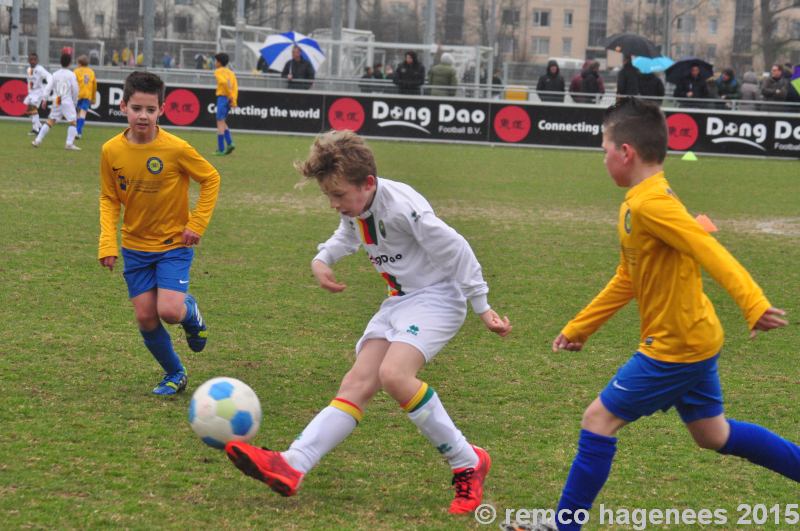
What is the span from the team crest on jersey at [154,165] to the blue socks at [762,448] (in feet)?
10.9

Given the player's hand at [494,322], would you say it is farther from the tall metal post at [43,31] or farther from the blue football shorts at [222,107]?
the tall metal post at [43,31]

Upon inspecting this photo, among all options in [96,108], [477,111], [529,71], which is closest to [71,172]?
[96,108]

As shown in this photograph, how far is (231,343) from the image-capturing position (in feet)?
23.5

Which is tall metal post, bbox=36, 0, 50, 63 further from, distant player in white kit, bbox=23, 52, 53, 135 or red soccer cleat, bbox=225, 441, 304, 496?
red soccer cleat, bbox=225, 441, 304, 496

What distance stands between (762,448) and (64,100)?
61.5 ft

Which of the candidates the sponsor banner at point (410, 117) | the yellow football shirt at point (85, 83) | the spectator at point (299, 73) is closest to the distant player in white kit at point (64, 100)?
the yellow football shirt at point (85, 83)

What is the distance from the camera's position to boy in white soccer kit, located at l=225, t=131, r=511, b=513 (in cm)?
442

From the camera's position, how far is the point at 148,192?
6.02 meters

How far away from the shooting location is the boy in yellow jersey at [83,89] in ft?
72.2

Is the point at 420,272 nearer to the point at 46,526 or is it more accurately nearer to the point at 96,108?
the point at 46,526

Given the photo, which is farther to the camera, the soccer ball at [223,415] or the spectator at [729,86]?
the spectator at [729,86]

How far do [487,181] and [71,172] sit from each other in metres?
6.44

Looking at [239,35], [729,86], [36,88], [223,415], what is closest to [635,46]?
[729,86]

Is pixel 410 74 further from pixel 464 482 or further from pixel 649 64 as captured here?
pixel 464 482
